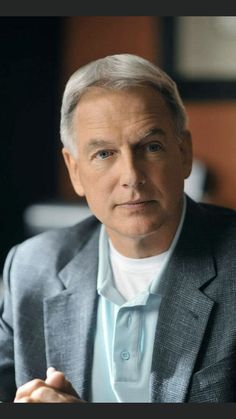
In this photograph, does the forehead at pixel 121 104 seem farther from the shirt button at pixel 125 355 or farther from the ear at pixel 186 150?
the shirt button at pixel 125 355

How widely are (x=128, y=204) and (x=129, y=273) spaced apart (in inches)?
5.1

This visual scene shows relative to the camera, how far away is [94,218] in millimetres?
1074

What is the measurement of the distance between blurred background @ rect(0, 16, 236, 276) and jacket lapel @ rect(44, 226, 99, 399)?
0.16 m

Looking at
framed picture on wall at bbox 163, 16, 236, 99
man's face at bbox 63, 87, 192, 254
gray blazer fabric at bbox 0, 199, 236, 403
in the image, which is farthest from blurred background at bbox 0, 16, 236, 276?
man's face at bbox 63, 87, 192, 254

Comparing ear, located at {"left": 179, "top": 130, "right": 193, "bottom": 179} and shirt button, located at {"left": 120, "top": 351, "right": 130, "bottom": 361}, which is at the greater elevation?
ear, located at {"left": 179, "top": 130, "right": 193, "bottom": 179}

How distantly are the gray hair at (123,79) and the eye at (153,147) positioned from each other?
44 millimetres

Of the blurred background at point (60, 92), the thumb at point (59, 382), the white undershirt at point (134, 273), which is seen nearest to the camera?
the thumb at point (59, 382)

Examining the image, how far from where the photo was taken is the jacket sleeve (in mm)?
1031

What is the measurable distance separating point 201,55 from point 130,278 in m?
0.67

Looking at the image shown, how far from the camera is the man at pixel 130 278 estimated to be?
92 centimetres

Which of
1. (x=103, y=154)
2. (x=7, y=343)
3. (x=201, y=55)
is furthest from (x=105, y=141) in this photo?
(x=201, y=55)

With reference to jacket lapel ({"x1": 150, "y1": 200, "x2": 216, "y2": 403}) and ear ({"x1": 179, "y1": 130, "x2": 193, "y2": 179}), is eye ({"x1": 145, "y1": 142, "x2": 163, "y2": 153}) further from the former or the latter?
jacket lapel ({"x1": 150, "y1": 200, "x2": 216, "y2": 403})

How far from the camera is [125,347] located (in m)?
0.96

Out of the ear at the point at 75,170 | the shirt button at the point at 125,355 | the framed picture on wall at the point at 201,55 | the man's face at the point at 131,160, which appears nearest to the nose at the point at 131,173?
the man's face at the point at 131,160
